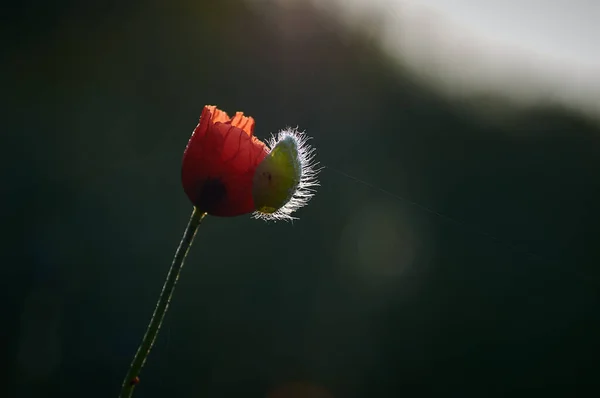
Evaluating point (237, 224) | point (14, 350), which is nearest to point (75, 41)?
point (237, 224)

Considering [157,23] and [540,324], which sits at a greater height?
[157,23]

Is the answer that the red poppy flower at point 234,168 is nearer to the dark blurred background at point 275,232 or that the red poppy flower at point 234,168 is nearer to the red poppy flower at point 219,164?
the red poppy flower at point 219,164

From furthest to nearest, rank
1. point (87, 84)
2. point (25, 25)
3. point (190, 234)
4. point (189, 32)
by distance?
point (189, 32) < point (87, 84) < point (25, 25) < point (190, 234)

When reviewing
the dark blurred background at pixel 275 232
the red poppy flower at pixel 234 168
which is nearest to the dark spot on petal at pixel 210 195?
the red poppy flower at pixel 234 168

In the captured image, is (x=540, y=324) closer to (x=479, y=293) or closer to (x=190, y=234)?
(x=479, y=293)

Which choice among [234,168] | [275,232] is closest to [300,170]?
[234,168]

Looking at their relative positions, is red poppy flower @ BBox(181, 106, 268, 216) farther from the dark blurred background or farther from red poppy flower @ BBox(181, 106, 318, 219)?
the dark blurred background
